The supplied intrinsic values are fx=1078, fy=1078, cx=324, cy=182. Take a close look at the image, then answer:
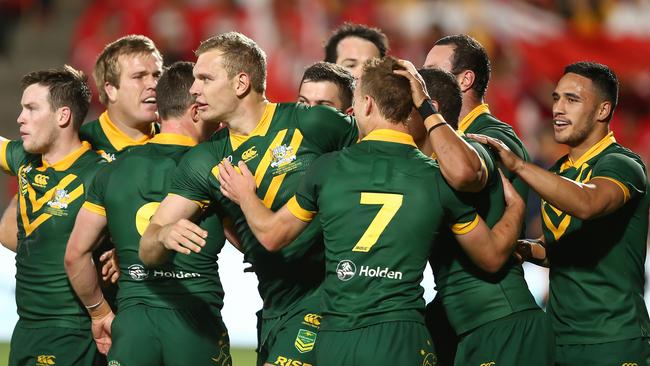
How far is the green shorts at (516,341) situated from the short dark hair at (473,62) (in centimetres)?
152

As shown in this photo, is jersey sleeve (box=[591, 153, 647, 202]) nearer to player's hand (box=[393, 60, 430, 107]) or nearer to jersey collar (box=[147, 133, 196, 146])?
player's hand (box=[393, 60, 430, 107])

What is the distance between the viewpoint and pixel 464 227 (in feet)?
16.0

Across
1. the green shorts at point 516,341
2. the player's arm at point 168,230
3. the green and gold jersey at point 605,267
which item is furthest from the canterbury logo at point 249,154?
the green and gold jersey at point 605,267

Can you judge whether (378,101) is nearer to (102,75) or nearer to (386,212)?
(386,212)

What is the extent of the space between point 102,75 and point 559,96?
2.85 m

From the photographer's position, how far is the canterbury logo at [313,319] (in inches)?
211

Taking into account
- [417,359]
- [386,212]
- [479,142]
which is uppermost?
[479,142]

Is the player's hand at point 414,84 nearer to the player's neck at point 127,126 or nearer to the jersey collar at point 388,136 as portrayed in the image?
the jersey collar at point 388,136

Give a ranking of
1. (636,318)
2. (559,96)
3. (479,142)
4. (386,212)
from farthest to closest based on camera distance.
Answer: (559,96)
(636,318)
(479,142)
(386,212)

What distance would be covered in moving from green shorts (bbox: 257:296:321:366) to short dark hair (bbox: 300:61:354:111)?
5.67 ft

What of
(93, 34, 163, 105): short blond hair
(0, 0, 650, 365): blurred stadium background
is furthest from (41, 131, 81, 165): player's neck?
(0, 0, 650, 365): blurred stadium background

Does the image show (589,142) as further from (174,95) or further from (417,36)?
(417,36)

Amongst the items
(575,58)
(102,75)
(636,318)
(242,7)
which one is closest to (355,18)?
(242,7)

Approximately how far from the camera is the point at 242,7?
47.6ft
